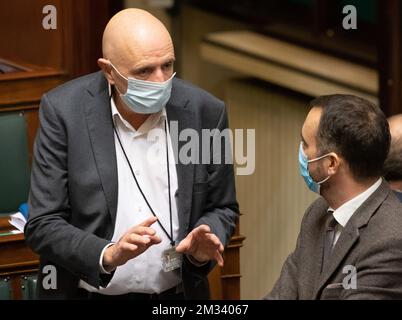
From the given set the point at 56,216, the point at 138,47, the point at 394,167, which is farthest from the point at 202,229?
the point at 394,167

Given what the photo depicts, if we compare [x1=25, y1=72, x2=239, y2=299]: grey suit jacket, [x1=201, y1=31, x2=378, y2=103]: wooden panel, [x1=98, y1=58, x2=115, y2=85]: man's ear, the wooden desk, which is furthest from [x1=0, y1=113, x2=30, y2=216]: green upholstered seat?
[x1=201, y1=31, x2=378, y2=103]: wooden panel

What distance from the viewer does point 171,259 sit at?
9.20 feet

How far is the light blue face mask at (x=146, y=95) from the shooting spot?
2768 mm

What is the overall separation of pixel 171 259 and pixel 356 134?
23.0 inches

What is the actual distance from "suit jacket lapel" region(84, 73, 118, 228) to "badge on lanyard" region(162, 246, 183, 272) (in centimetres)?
A: 16

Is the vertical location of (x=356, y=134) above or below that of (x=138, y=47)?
below

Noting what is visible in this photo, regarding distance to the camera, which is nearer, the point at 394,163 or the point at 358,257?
the point at 358,257

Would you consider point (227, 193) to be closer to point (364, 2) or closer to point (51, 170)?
point (51, 170)

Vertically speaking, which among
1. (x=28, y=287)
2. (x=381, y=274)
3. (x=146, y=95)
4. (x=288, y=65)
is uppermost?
(x=146, y=95)

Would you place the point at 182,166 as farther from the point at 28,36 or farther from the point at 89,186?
the point at 28,36

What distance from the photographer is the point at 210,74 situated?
7.48 meters

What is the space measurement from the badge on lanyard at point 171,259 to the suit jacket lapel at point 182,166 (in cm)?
5

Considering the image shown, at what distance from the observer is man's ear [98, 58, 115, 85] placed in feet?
9.28
